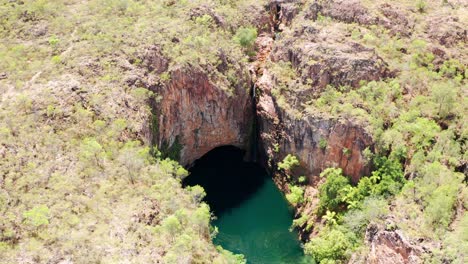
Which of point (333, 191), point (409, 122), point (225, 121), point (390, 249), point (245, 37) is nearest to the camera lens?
point (390, 249)

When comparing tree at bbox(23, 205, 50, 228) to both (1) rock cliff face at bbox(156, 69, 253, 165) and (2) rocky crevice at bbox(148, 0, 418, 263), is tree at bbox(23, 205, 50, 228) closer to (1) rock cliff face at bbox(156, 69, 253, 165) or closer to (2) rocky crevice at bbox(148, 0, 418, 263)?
(2) rocky crevice at bbox(148, 0, 418, 263)

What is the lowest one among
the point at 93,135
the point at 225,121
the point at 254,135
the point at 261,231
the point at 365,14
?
the point at 261,231

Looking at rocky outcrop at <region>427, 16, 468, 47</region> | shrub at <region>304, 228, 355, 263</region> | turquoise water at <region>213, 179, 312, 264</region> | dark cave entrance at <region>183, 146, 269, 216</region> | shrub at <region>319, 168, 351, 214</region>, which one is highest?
rocky outcrop at <region>427, 16, 468, 47</region>

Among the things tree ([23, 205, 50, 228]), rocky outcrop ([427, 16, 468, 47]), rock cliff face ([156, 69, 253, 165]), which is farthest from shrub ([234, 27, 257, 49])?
tree ([23, 205, 50, 228])

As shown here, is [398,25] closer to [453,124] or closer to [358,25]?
[358,25]

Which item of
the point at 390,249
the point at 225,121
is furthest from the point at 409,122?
Result: the point at 225,121

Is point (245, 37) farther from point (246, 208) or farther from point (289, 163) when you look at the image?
point (246, 208)

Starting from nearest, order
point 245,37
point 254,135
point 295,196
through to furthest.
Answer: point 295,196 → point 245,37 → point 254,135
